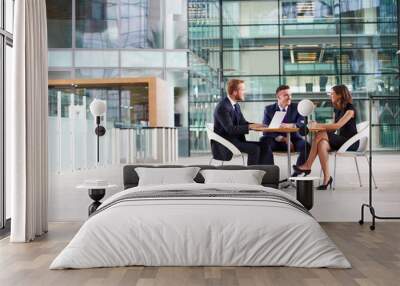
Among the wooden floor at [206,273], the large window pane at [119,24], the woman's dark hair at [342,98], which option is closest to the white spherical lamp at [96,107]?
the wooden floor at [206,273]

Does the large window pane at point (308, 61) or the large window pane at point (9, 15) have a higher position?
the large window pane at point (308, 61)

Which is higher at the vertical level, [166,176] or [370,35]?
[370,35]

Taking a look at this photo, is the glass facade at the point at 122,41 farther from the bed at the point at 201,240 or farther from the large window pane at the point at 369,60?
the bed at the point at 201,240

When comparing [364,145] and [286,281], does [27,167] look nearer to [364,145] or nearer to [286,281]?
[286,281]

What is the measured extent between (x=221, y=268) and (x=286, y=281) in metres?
0.56

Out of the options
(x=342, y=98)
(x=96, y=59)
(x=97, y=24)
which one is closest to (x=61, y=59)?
(x=96, y=59)

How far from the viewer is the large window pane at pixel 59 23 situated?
1549 cm

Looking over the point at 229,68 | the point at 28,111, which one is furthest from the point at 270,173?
the point at 229,68

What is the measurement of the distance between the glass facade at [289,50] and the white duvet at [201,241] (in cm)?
965

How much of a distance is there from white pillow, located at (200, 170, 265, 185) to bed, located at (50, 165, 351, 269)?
1.70 meters

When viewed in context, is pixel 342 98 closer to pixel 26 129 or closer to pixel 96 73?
pixel 26 129

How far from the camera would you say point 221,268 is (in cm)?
456

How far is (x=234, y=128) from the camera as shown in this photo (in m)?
8.27

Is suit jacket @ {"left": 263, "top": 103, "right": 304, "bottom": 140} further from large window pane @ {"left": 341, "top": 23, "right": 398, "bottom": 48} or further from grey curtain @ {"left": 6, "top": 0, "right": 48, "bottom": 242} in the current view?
large window pane @ {"left": 341, "top": 23, "right": 398, "bottom": 48}
